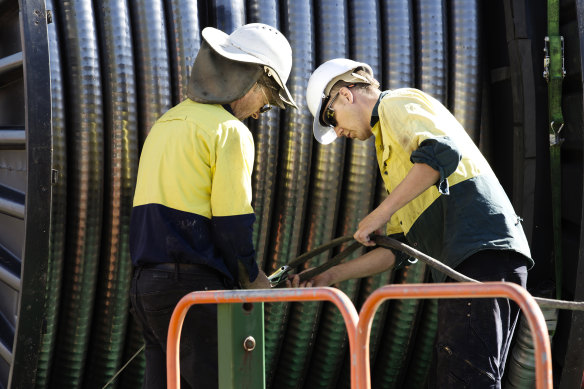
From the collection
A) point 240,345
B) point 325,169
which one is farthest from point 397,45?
point 240,345

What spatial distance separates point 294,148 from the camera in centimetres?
Result: 454

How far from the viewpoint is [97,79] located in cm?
422

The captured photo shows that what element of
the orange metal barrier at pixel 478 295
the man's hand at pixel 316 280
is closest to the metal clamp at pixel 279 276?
the man's hand at pixel 316 280

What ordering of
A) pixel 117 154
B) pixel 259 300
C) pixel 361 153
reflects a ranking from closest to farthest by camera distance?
pixel 259 300 → pixel 117 154 → pixel 361 153

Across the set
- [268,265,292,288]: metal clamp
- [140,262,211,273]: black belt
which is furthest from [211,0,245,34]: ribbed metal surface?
[140,262,211,273]: black belt

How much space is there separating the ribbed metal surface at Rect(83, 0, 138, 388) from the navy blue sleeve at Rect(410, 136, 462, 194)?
172cm

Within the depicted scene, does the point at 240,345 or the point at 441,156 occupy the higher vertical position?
the point at 441,156

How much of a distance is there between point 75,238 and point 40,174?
1.54 feet

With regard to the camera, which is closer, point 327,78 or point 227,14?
point 327,78

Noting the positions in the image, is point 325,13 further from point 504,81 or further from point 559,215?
point 559,215

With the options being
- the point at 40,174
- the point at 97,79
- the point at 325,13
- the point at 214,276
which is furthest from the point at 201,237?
the point at 325,13

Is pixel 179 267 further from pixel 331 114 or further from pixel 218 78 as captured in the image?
pixel 331 114

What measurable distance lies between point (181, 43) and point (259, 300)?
2.04m

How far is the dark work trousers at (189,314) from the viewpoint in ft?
10.8
